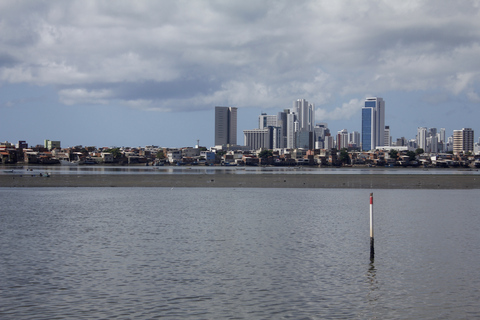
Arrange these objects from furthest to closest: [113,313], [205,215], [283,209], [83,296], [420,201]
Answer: [420,201] < [283,209] < [205,215] < [83,296] < [113,313]

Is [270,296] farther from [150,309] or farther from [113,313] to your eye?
[113,313]

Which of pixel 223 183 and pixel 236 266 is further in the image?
pixel 223 183

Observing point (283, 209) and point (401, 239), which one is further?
point (283, 209)

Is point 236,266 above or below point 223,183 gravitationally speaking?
above

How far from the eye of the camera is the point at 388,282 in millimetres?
19062

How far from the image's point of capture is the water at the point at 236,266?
15.6 meters

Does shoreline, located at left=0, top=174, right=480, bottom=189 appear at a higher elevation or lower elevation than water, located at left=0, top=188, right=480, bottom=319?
lower

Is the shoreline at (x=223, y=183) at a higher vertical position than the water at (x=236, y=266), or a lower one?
lower

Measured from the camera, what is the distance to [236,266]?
70.4 feet

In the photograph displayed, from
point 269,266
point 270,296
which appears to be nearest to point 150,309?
point 270,296

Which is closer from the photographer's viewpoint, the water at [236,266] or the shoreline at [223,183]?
the water at [236,266]

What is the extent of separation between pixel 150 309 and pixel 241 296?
10.3 ft

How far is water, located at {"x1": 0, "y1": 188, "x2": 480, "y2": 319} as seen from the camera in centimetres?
1565

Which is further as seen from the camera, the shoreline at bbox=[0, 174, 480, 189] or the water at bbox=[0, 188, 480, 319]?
the shoreline at bbox=[0, 174, 480, 189]
